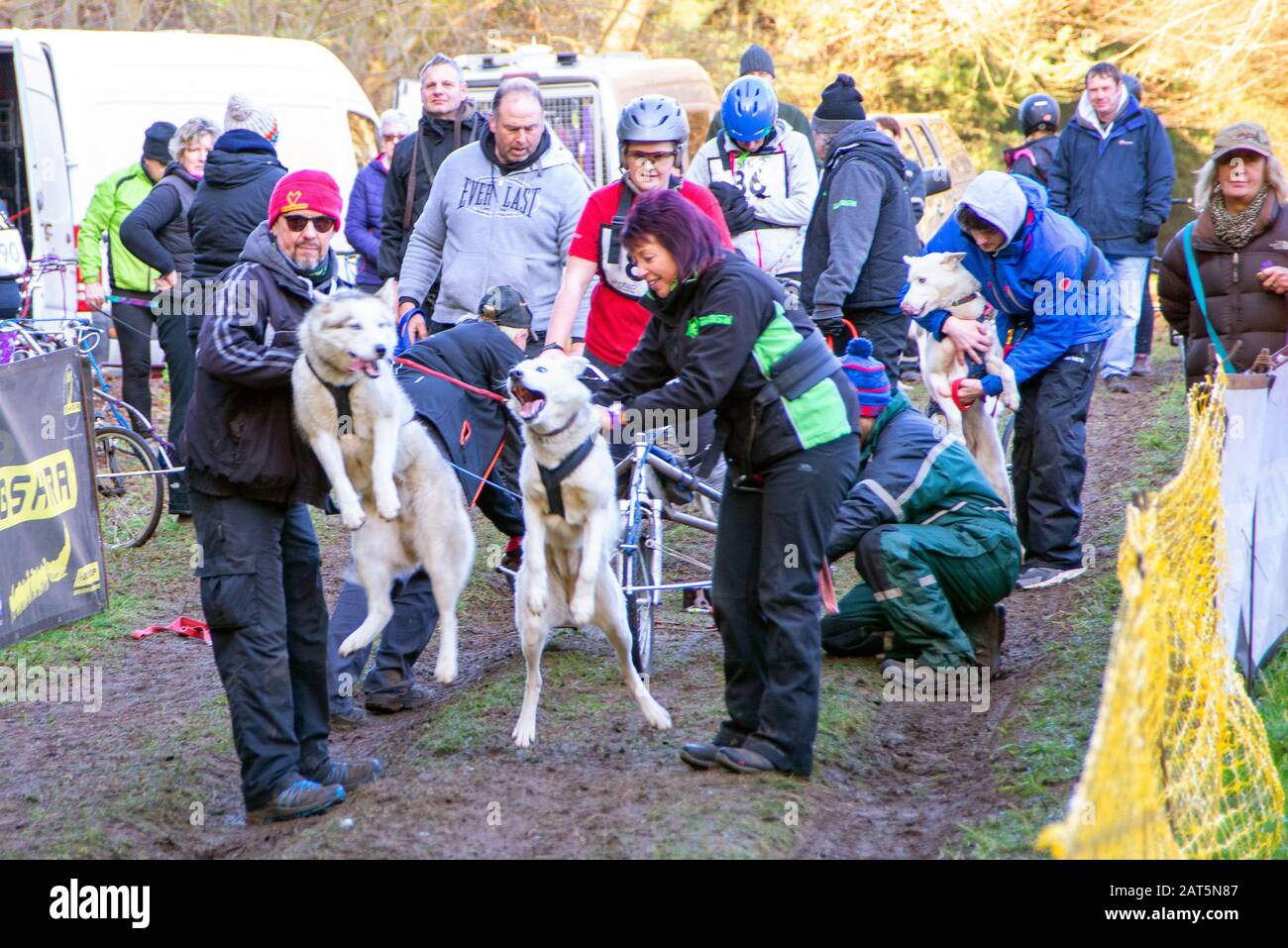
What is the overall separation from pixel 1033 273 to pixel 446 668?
348 centimetres

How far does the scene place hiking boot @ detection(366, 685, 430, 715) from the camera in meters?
5.84

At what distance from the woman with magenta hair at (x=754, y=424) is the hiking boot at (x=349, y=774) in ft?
3.60

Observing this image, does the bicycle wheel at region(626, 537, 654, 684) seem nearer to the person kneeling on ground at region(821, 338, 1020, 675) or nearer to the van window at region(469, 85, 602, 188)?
the person kneeling on ground at region(821, 338, 1020, 675)

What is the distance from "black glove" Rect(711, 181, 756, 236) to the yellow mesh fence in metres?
2.61

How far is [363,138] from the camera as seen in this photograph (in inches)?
579

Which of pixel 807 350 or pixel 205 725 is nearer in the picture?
pixel 807 350

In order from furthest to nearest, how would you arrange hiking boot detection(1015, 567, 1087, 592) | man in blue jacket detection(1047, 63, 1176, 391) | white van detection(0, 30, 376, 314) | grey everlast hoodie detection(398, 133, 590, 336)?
white van detection(0, 30, 376, 314) < man in blue jacket detection(1047, 63, 1176, 391) < hiking boot detection(1015, 567, 1087, 592) < grey everlast hoodie detection(398, 133, 590, 336)

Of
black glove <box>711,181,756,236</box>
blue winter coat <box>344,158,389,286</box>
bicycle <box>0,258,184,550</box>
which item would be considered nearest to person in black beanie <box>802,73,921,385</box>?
black glove <box>711,181,756,236</box>

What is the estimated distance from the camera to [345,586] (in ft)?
18.8

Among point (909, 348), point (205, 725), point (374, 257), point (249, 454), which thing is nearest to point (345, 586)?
point (205, 725)

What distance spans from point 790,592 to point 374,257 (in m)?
5.36

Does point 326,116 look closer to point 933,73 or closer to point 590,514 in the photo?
point 590,514

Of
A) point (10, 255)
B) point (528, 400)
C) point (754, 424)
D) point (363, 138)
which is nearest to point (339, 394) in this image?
point (528, 400)

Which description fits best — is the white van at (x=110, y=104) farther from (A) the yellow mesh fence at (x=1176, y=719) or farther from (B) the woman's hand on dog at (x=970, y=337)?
(A) the yellow mesh fence at (x=1176, y=719)
